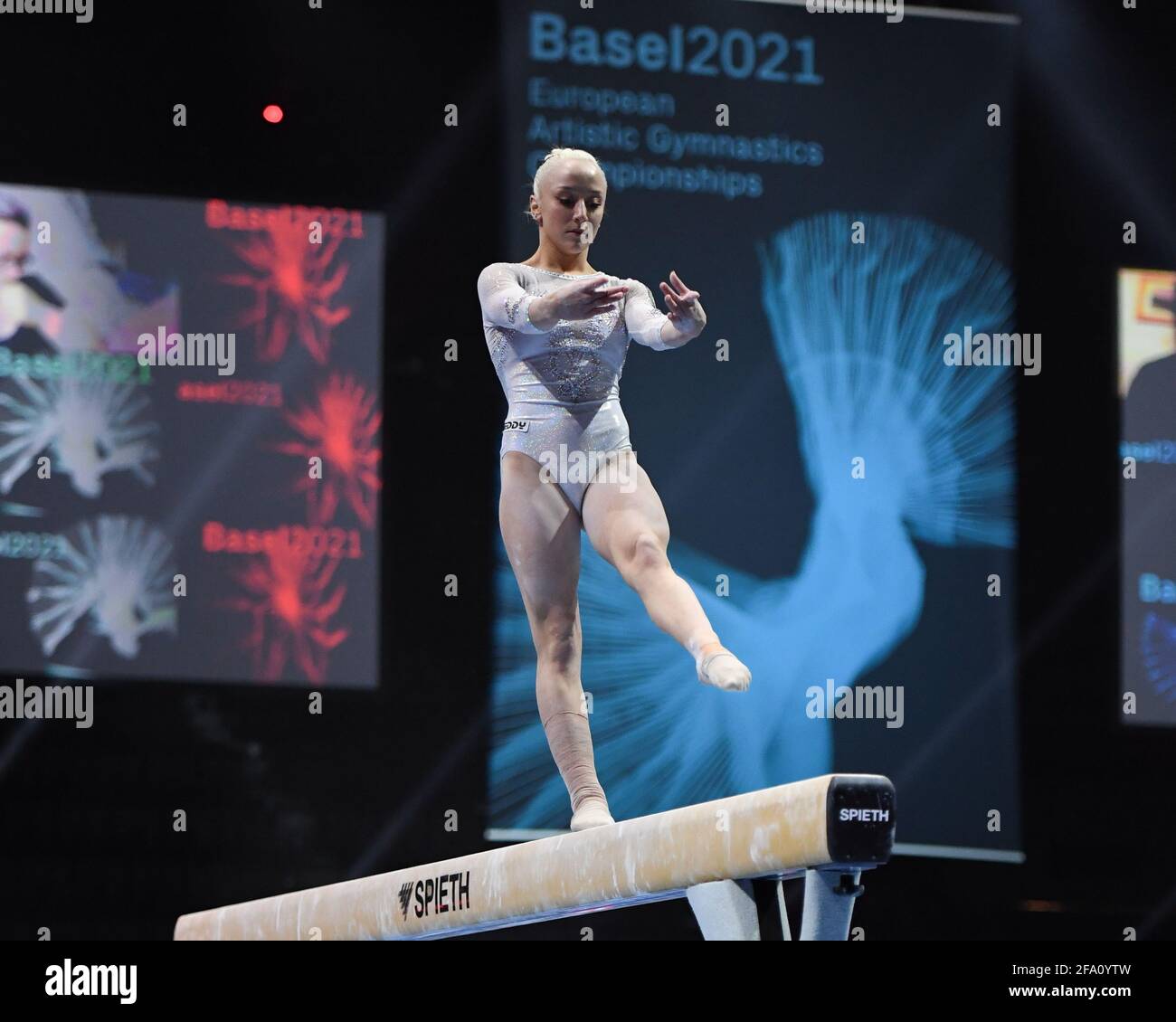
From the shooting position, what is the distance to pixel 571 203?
16.3 feet

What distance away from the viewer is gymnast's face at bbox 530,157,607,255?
16.2 feet

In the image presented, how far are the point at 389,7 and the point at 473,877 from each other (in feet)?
18.6

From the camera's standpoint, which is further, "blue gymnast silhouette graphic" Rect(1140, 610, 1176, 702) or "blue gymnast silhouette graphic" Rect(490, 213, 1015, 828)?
"blue gymnast silhouette graphic" Rect(1140, 610, 1176, 702)

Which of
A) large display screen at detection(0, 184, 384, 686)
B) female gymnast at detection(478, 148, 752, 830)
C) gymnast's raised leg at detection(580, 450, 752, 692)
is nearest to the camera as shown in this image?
gymnast's raised leg at detection(580, 450, 752, 692)

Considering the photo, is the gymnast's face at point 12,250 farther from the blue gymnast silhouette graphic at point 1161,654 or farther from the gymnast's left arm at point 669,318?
the blue gymnast silhouette graphic at point 1161,654

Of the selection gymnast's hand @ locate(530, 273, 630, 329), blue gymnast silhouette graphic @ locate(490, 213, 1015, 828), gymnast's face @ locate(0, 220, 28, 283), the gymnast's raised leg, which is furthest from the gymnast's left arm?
gymnast's face @ locate(0, 220, 28, 283)

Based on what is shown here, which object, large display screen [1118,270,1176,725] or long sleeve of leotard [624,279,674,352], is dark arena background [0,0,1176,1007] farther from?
long sleeve of leotard [624,279,674,352]

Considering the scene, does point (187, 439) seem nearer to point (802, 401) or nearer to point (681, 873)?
point (802, 401)

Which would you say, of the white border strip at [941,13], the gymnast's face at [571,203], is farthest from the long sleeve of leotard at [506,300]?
the white border strip at [941,13]

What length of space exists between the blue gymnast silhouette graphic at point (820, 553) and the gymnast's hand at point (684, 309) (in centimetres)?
424

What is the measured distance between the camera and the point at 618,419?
16.6 feet

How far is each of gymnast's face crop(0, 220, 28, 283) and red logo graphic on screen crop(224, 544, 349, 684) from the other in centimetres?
176

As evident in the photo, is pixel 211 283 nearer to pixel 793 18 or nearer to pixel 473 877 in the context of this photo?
pixel 793 18

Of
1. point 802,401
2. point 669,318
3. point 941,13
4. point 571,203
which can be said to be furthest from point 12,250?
point 941,13
